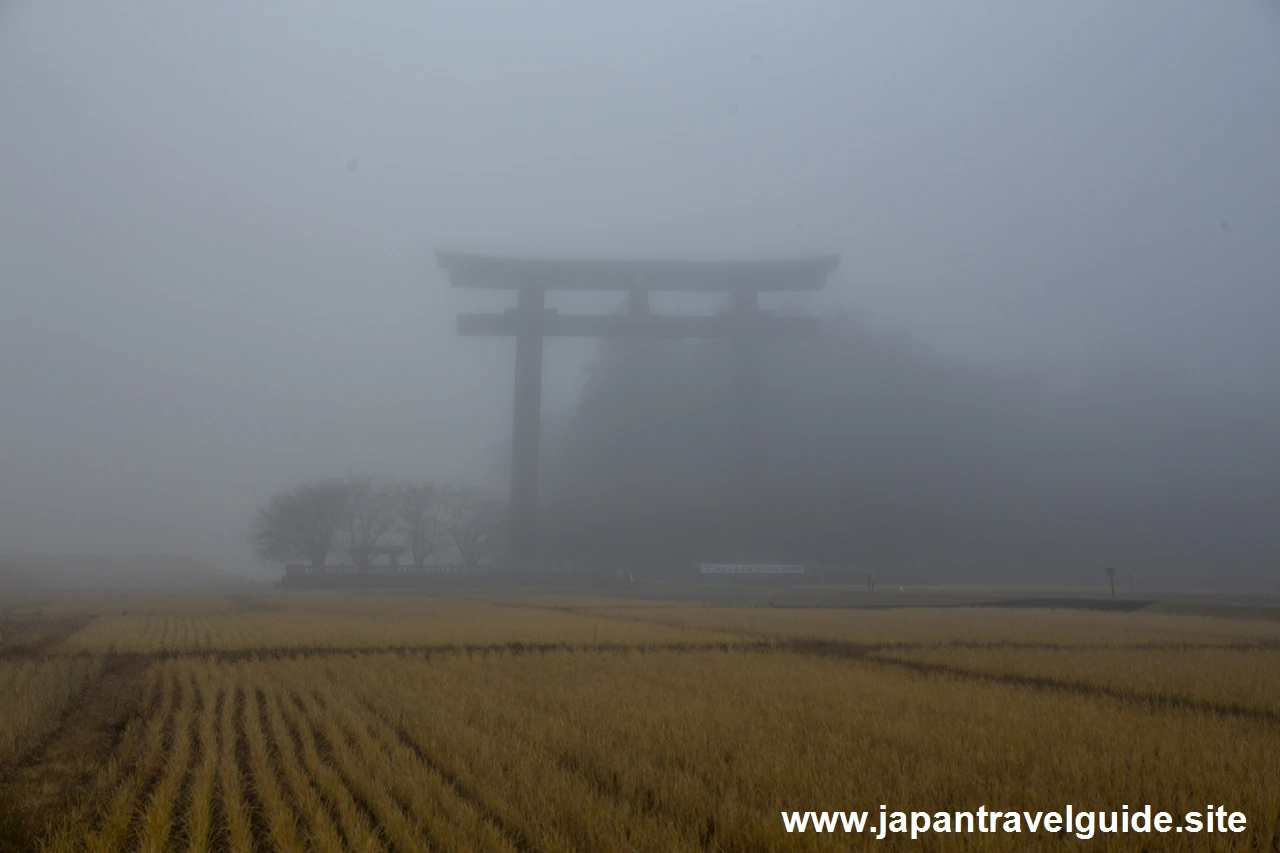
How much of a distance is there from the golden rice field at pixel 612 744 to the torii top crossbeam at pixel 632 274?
37.8 metres

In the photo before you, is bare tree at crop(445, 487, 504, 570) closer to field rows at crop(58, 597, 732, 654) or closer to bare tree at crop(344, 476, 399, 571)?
bare tree at crop(344, 476, 399, 571)

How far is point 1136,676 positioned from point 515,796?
8.49m

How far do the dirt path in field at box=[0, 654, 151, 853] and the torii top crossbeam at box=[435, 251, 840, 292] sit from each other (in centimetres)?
4190

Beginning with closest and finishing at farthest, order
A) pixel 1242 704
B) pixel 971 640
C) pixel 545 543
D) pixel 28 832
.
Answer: pixel 28 832
pixel 1242 704
pixel 971 640
pixel 545 543

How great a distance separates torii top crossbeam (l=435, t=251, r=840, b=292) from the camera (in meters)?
50.3

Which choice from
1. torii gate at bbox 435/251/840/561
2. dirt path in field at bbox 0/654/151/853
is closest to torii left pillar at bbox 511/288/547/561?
torii gate at bbox 435/251/840/561

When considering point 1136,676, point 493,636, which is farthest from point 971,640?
point 493,636

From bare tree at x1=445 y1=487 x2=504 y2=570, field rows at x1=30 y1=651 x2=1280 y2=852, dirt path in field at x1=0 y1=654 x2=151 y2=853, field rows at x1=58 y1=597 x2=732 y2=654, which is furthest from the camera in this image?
bare tree at x1=445 y1=487 x2=504 y2=570

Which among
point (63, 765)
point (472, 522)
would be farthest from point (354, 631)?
point (472, 522)

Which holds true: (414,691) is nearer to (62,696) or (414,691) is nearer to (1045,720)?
(62,696)

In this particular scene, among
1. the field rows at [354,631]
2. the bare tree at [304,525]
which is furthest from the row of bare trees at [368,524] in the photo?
the field rows at [354,631]

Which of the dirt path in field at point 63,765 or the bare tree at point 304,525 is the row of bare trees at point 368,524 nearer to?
the bare tree at point 304,525

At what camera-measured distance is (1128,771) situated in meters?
5.84

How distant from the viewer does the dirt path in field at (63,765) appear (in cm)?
517
